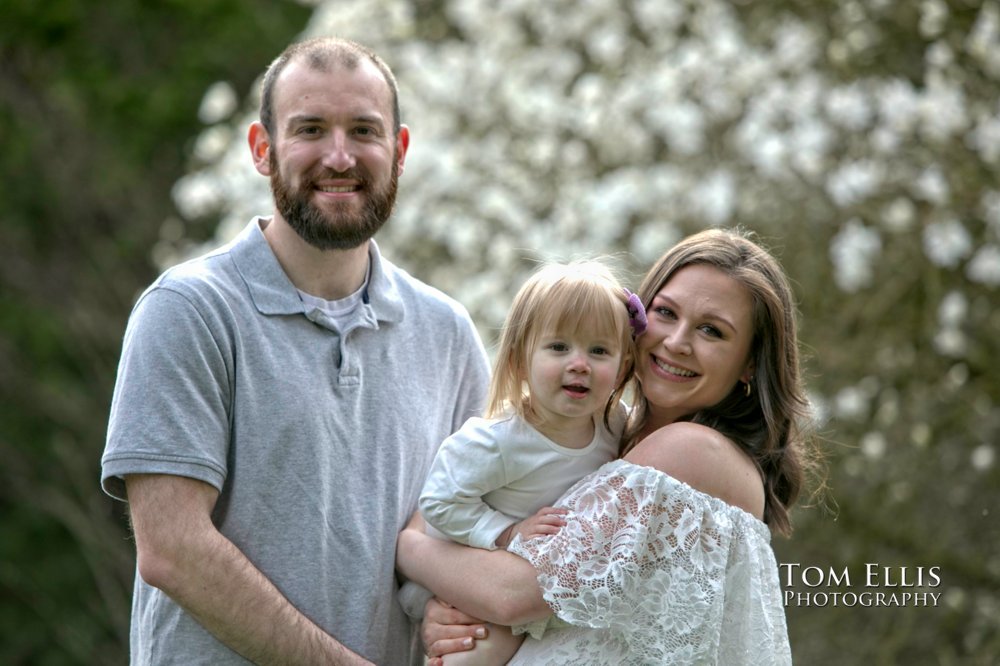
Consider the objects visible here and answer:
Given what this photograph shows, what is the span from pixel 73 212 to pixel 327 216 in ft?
23.7

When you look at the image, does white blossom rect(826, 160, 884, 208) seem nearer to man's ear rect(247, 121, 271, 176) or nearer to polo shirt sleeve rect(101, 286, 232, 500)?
man's ear rect(247, 121, 271, 176)

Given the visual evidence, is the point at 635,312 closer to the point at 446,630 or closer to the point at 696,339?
the point at 696,339

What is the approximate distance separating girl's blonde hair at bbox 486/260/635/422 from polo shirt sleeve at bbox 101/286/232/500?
562mm

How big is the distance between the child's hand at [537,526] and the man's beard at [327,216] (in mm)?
697

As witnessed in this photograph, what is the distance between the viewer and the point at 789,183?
5922 mm

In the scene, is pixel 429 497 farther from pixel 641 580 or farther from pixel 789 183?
pixel 789 183

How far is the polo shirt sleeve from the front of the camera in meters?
2.66

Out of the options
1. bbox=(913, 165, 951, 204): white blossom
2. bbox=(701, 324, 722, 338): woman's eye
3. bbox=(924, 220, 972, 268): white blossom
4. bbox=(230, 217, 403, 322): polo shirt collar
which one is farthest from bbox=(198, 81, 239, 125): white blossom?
bbox=(701, 324, 722, 338): woman's eye

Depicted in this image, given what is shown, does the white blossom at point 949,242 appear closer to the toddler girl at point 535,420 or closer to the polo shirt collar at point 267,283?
the toddler girl at point 535,420

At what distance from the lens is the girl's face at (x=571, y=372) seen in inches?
108

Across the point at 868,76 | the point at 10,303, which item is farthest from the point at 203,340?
the point at 10,303

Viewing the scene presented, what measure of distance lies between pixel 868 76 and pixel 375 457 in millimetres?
3614

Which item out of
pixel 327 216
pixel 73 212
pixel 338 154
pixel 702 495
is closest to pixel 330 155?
pixel 338 154

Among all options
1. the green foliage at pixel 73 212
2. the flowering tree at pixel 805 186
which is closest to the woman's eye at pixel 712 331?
the flowering tree at pixel 805 186
